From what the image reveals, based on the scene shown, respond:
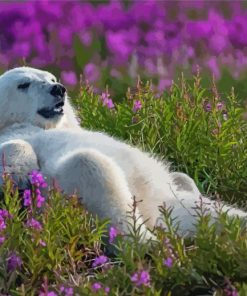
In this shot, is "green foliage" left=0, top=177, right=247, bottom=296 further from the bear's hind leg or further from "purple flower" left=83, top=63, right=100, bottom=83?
"purple flower" left=83, top=63, right=100, bottom=83

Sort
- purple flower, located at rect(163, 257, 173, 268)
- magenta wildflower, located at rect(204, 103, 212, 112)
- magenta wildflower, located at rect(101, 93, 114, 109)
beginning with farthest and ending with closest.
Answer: magenta wildflower, located at rect(101, 93, 114, 109) < magenta wildflower, located at rect(204, 103, 212, 112) < purple flower, located at rect(163, 257, 173, 268)

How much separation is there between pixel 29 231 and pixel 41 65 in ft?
18.0

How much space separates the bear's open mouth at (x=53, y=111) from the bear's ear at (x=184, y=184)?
0.71m

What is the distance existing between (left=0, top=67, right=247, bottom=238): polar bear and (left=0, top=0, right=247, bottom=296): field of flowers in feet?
0.28

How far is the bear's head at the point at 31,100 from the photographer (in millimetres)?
5207

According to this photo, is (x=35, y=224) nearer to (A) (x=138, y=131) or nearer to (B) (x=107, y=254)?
(B) (x=107, y=254)

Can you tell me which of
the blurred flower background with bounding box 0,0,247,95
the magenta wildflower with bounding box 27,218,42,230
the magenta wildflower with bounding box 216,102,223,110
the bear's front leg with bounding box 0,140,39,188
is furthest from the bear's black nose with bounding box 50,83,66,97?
the blurred flower background with bounding box 0,0,247,95

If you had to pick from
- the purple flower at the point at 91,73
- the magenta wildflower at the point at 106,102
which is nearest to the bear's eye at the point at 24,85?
the magenta wildflower at the point at 106,102

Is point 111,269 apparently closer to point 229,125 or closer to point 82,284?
point 82,284

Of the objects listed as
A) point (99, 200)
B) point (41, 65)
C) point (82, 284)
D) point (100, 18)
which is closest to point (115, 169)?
point (99, 200)

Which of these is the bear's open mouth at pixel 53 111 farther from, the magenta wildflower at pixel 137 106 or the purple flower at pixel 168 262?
the purple flower at pixel 168 262

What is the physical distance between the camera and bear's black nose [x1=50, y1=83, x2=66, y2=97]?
5176 millimetres

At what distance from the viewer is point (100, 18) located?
1092 centimetres

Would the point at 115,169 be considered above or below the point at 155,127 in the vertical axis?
above
